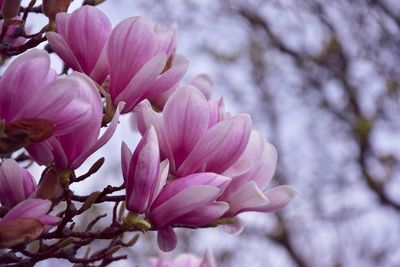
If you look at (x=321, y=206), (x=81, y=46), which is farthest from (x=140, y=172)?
(x=321, y=206)

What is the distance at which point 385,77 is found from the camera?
14.9ft

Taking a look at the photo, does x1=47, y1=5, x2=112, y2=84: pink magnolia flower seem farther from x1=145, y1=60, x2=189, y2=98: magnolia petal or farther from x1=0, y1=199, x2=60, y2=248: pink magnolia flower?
x1=0, y1=199, x2=60, y2=248: pink magnolia flower

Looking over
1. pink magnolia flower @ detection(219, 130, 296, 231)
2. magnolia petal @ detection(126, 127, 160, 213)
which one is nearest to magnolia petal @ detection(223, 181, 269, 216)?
pink magnolia flower @ detection(219, 130, 296, 231)

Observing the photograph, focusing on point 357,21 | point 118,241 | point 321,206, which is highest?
point 118,241

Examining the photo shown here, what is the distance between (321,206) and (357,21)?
162 cm

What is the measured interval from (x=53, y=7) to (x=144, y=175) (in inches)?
9.4

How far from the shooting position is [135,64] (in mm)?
661

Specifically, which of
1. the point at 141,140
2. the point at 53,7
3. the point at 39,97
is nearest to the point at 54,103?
the point at 39,97

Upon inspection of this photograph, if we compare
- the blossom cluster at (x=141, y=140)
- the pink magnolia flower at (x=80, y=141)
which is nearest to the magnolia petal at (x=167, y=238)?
the blossom cluster at (x=141, y=140)

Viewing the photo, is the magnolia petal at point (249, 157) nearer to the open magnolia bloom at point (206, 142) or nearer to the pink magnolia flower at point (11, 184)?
the open magnolia bloom at point (206, 142)

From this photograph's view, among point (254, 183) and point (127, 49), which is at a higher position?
point (127, 49)

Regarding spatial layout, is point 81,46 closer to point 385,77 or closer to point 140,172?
point 140,172

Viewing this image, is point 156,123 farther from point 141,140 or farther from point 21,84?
point 21,84

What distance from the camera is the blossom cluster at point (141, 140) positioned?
1.82ft
